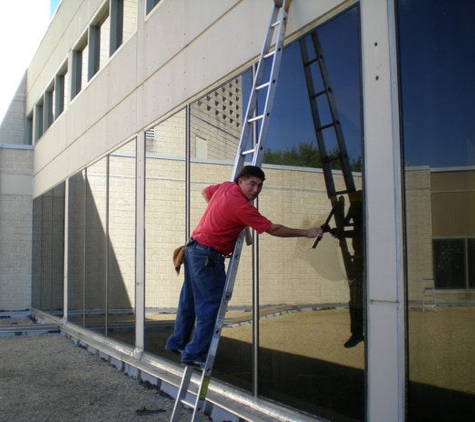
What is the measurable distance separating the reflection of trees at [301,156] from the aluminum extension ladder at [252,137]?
30 cm

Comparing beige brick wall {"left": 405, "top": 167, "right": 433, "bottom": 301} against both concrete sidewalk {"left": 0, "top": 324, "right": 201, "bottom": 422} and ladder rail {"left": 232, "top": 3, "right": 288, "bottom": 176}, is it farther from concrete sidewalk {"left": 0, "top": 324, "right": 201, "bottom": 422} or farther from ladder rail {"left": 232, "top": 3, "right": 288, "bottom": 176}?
concrete sidewalk {"left": 0, "top": 324, "right": 201, "bottom": 422}

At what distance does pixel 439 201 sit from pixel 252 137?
2.05 meters

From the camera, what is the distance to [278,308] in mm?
4879

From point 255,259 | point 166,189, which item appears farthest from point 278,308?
point 166,189

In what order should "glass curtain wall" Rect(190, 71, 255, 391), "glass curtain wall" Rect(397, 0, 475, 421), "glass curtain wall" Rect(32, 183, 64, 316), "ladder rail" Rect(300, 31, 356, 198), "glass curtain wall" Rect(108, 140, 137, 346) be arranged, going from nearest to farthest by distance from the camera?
"glass curtain wall" Rect(397, 0, 475, 421)
"ladder rail" Rect(300, 31, 356, 198)
"glass curtain wall" Rect(190, 71, 255, 391)
"glass curtain wall" Rect(108, 140, 137, 346)
"glass curtain wall" Rect(32, 183, 64, 316)

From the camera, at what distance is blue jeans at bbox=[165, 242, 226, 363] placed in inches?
162

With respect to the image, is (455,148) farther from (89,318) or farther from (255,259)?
(89,318)

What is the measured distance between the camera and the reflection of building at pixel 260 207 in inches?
141

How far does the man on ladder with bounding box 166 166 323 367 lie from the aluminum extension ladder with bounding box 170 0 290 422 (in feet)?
0.44

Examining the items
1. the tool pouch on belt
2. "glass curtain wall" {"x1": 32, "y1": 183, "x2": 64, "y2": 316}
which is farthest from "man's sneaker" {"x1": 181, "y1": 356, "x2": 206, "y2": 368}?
"glass curtain wall" {"x1": 32, "y1": 183, "x2": 64, "y2": 316}

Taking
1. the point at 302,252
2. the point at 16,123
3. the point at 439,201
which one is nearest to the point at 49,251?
the point at 16,123

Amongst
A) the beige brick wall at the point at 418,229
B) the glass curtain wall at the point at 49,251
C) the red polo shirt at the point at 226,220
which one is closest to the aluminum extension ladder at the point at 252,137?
the red polo shirt at the point at 226,220

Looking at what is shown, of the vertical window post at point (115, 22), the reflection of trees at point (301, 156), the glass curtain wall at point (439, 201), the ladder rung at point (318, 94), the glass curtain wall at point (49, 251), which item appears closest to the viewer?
the glass curtain wall at point (439, 201)

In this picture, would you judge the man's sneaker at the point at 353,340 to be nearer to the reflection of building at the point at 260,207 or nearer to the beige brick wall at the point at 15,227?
the reflection of building at the point at 260,207
